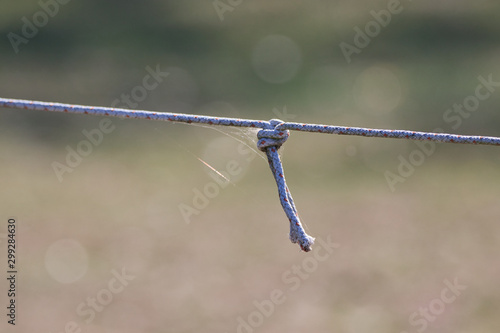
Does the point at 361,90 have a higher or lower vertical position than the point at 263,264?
higher

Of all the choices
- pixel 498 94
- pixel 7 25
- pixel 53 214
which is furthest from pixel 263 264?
pixel 7 25

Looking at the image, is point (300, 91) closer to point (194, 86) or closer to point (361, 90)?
point (361, 90)
